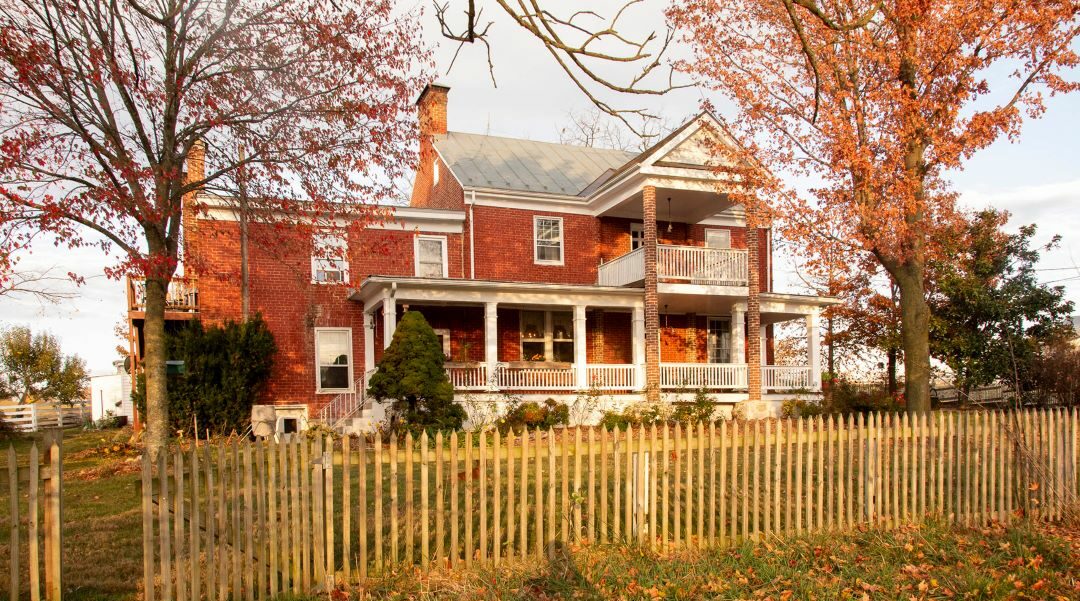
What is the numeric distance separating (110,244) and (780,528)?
37.0 ft

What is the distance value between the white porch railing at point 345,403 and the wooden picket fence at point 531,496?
10028 millimetres

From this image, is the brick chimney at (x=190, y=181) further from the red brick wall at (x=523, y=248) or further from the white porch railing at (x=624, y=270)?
the white porch railing at (x=624, y=270)

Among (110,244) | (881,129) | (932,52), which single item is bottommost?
(110,244)

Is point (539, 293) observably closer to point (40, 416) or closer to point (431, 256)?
point (431, 256)

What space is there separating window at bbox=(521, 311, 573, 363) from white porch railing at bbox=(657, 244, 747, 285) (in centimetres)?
334

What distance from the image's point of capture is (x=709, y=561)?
6543 millimetres

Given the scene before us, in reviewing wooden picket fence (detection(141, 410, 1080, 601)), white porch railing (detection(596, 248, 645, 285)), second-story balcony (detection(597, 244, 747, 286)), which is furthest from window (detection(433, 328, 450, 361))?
wooden picket fence (detection(141, 410, 1080, 601))

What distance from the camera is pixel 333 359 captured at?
20.1 m

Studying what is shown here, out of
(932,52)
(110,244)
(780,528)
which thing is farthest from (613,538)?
(932,52)

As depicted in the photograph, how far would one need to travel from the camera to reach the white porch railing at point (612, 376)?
20344 mm

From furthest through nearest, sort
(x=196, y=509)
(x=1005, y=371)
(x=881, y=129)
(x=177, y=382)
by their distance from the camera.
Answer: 1. (x=1005, y=371)
2. (x=177, y=382)
3. (x=881, y=129)
4. (x=196, y=509)

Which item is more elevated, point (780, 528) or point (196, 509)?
point (196, 509)

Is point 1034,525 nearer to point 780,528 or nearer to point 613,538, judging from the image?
point 780,528

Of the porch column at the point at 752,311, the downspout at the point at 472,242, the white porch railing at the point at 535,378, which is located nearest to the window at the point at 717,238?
the porch column at the point at 752,311
